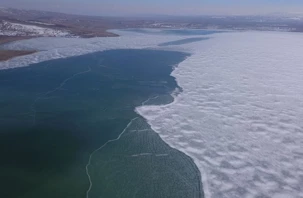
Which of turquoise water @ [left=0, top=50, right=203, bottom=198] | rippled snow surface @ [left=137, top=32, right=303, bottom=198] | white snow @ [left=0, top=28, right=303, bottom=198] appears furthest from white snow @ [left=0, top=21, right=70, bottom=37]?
rippled snow surface @ [left=137, top=32, right=303, bottom=198]

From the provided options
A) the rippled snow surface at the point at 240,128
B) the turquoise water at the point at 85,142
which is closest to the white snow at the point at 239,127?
the rippled snow surface at the point at 240,128

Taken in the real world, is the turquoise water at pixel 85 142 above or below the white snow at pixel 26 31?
below

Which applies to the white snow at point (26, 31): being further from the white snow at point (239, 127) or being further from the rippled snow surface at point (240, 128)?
the rippled snow surface at point (240, 128)

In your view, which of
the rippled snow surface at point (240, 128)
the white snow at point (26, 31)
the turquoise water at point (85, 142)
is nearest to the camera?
the turquoise water at point (85, 142)

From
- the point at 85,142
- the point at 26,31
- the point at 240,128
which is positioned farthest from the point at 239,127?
the point at 26,31

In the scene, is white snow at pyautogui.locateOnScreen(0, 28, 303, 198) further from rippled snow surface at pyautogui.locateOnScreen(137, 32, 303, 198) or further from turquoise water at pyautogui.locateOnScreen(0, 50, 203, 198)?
turquoise water at pyautogui.locateOnScreen(0, 50, 203, 198)

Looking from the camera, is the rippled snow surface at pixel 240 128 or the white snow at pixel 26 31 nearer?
the rippled snow surface at pixel 240 128

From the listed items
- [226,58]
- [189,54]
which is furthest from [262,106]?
[189,54]

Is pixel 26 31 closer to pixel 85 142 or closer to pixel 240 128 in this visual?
pixel 85 142
